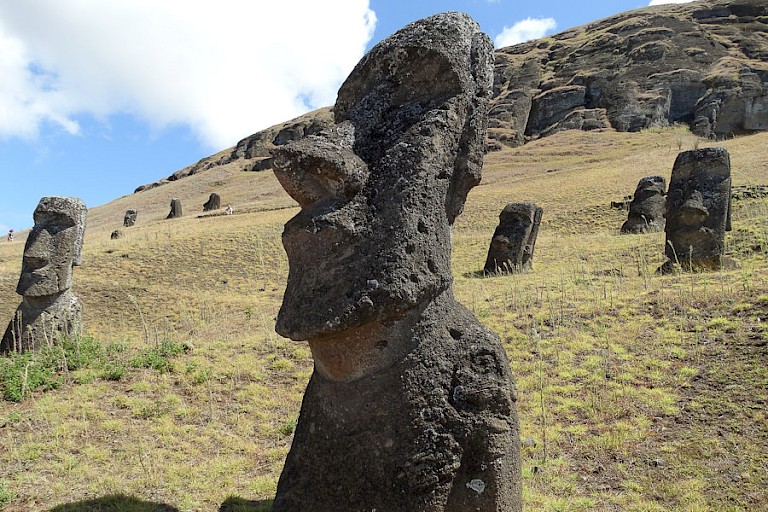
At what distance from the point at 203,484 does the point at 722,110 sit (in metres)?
61.3

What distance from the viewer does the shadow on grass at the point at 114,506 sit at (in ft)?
13.3

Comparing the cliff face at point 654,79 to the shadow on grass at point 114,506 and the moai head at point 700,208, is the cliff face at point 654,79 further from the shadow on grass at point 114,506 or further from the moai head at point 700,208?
the shadow on grass at point 114,506

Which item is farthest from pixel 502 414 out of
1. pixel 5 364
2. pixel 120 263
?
pixel 120 263

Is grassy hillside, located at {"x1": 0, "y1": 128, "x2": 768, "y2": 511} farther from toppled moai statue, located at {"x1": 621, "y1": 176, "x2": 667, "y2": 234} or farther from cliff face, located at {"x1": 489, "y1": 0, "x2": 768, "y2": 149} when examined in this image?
cliff face, located at {"x1": 489, "y1": 0, "x2": 768, "y2": 149}

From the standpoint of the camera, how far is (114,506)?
13.5 feet

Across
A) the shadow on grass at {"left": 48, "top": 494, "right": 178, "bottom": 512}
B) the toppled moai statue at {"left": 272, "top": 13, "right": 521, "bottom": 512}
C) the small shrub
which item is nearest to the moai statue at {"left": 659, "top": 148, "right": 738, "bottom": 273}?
the small shrub

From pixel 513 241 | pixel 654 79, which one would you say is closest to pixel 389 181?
pixel 513 241

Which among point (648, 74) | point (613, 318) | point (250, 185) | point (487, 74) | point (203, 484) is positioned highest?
point (648, 74)

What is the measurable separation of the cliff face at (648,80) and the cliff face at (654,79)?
116 millimetres

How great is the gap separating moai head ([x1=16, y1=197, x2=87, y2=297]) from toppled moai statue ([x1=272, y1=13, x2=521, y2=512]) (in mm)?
8977

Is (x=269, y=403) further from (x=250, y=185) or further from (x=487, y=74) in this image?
(x=250, y=185)

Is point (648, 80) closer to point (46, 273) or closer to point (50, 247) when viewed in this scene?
point (50, 247)

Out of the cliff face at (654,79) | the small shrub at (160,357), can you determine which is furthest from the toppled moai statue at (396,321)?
the cliff face at (654,79)

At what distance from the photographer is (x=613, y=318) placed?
8.48 meters
